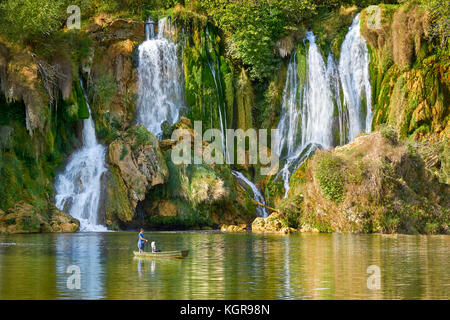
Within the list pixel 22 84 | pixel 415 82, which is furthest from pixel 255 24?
pixel 22 84

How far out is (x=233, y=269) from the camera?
2231 cm

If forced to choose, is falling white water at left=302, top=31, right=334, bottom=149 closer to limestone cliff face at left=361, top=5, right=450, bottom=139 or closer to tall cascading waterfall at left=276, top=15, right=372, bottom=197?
tall cascading waterfall at left=276, top=15, right=372, bottom=197

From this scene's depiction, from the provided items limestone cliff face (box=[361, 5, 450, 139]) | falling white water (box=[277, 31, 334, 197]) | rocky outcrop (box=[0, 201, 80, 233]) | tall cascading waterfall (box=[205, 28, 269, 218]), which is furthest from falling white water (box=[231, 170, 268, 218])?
rocky outcrop (box=[0, 201, 80, 233])

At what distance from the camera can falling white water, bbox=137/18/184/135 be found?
53.2m

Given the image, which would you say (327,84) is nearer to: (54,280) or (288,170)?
(288,170)

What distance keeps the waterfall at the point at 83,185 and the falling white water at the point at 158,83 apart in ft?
19.2

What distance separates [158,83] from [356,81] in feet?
47.9

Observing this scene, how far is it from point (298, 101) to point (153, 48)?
458 inches

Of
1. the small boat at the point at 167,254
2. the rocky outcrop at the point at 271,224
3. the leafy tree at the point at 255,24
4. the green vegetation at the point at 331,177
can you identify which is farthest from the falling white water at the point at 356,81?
the small boat at the point at 167,254

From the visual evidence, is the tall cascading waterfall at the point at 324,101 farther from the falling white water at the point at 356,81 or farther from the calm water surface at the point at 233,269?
the calm water surface at the point at 233,269

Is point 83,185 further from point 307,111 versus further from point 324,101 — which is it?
point 324,101

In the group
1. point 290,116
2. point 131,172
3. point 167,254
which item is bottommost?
point 167,254

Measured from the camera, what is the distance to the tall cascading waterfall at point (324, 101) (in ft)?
178
